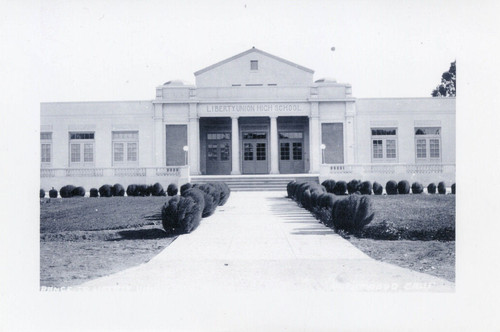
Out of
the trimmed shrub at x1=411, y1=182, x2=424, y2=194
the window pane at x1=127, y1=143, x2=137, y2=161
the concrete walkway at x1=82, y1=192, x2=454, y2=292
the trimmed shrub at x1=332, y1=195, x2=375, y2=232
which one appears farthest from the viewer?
the window pane at x1=127, y1=143, x2=137, y2=161

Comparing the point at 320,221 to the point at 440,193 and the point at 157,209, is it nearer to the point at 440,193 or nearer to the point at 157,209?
the point at 157,209

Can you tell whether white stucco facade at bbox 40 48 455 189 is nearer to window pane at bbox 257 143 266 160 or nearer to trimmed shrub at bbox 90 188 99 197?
window pane at bbox 257 143 266 160

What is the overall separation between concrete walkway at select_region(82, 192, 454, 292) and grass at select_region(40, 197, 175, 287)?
494mm

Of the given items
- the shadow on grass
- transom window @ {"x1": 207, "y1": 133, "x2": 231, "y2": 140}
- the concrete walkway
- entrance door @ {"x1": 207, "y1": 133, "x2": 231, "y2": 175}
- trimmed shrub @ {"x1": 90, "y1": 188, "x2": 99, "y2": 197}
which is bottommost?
the concrete walkway

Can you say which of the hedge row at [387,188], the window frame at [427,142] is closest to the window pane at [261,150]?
the window frame at [427,142]

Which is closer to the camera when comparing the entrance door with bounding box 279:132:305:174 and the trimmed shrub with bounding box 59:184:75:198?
the trimmed shrub with bounding box 59:184:75:198

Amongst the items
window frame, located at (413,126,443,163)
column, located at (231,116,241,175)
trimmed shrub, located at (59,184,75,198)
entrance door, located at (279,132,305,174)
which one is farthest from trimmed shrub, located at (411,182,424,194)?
trimmed shrub, located at (59,184,75,198)

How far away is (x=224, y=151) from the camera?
116ft

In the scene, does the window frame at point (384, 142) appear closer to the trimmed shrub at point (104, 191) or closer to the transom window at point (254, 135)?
the transom window at point (254, 135)

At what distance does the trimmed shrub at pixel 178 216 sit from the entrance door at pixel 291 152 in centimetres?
2367

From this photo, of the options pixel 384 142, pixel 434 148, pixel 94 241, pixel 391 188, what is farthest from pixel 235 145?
pixel 94 241

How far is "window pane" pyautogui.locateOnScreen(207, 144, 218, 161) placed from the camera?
116 ft
